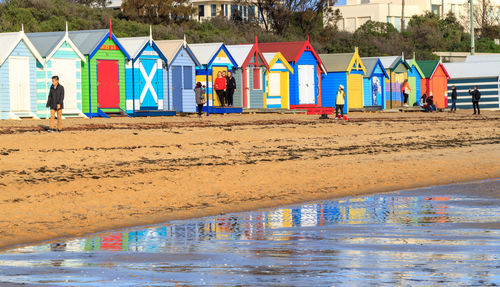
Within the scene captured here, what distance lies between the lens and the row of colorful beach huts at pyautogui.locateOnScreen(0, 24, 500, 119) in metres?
32.1

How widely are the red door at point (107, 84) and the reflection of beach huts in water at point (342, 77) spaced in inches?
622

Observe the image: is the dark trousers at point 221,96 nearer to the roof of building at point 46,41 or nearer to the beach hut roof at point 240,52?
the beach hut roof at point 240,52

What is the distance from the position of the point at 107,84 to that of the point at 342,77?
56.4 feet

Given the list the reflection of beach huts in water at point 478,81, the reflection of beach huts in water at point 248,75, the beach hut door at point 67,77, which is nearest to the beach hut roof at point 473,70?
the reflection of beach huts in water at point 478,81

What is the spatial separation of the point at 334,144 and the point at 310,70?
2179 cm

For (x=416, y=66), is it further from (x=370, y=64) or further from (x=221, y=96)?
(x=221, y=96)

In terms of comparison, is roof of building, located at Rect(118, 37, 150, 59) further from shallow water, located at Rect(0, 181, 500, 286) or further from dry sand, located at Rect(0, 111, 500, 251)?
shallow water, located at Rect(0, 181, 500, 286)

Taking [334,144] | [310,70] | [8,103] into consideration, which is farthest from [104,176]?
[310,70]

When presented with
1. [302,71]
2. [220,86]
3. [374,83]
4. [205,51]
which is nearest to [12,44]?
[220,86]

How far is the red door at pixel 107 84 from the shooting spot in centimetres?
3472

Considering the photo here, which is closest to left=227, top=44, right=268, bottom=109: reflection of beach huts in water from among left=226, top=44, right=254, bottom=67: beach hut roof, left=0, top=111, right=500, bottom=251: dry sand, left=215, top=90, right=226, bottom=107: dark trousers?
left=226, top=44, right=254, bottom=67: beach hut roof

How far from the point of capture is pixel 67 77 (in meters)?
33.4

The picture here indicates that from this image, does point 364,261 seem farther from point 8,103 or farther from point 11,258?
point 8,103

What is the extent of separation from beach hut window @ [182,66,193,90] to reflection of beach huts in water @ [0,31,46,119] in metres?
7.78
